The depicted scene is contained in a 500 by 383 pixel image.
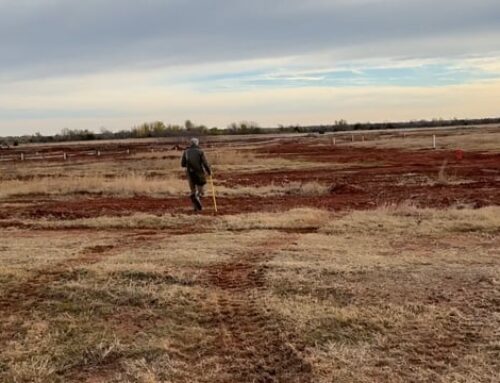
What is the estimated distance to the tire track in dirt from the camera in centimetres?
594

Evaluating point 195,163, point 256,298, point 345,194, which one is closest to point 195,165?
point 195,163

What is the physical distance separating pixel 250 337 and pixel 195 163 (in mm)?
9926

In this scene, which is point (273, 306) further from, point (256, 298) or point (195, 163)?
point (195, 163)

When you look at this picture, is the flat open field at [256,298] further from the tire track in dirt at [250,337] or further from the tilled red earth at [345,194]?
the tilled red earth at [345,194]

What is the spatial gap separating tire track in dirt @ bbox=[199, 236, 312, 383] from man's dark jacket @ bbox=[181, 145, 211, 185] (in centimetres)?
748

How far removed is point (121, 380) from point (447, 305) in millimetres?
3411

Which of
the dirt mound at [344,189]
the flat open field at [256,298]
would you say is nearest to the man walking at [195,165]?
the flat open field at [256,298]

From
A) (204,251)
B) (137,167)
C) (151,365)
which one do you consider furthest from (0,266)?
(137,167)

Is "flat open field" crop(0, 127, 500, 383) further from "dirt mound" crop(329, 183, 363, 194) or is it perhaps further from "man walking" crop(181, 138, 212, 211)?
"dirt mound" crop(329, 183, 363, 194)

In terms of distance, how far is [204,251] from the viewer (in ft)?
34.2

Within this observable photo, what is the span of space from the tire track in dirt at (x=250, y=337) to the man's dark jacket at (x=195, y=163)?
24.6 ft

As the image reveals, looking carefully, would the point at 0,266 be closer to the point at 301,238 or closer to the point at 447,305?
the point at 301,238

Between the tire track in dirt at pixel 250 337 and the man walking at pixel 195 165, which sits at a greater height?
the man walking at pixel 195 165

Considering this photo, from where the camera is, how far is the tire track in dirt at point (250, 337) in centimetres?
594
